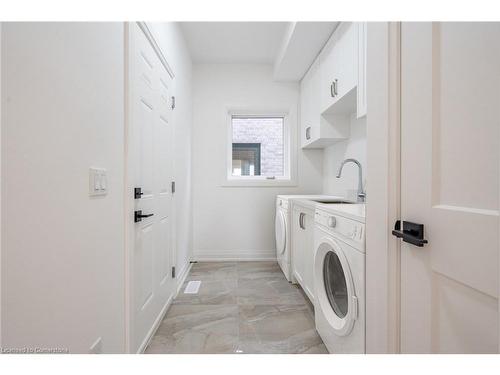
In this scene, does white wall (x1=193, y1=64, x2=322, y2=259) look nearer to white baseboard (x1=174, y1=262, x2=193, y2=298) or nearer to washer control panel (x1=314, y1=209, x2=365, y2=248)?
white baseboard (x1=174, y1=262, x2=193, y2=298)

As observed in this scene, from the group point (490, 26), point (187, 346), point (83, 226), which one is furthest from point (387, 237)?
point (187, 346)

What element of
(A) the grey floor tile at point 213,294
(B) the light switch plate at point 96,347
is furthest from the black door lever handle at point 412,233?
(A) the grey floor tile at point 213,294

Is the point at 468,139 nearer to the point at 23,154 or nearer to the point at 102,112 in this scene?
the point at 23,154

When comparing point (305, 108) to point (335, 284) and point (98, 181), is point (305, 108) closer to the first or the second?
point (335, 284)

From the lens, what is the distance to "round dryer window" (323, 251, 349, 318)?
1.43 m

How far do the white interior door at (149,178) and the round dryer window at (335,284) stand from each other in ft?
3.65

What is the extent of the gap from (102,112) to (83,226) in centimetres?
48

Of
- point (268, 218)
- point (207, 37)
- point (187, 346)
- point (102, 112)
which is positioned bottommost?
point (187, 346)

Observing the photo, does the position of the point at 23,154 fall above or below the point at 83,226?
above

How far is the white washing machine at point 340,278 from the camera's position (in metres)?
1.14

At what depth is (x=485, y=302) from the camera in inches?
24.2

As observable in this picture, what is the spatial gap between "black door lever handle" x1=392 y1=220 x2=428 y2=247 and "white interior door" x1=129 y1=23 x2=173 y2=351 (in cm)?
125

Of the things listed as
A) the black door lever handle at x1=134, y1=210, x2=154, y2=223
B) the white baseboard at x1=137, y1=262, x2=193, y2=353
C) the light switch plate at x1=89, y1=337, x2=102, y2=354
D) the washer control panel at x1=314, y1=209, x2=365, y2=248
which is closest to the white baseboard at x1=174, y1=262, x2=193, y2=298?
the white baseboard at x1=137, y1=262, x2=193, y2=353

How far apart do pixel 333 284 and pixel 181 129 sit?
2023 millimetres
